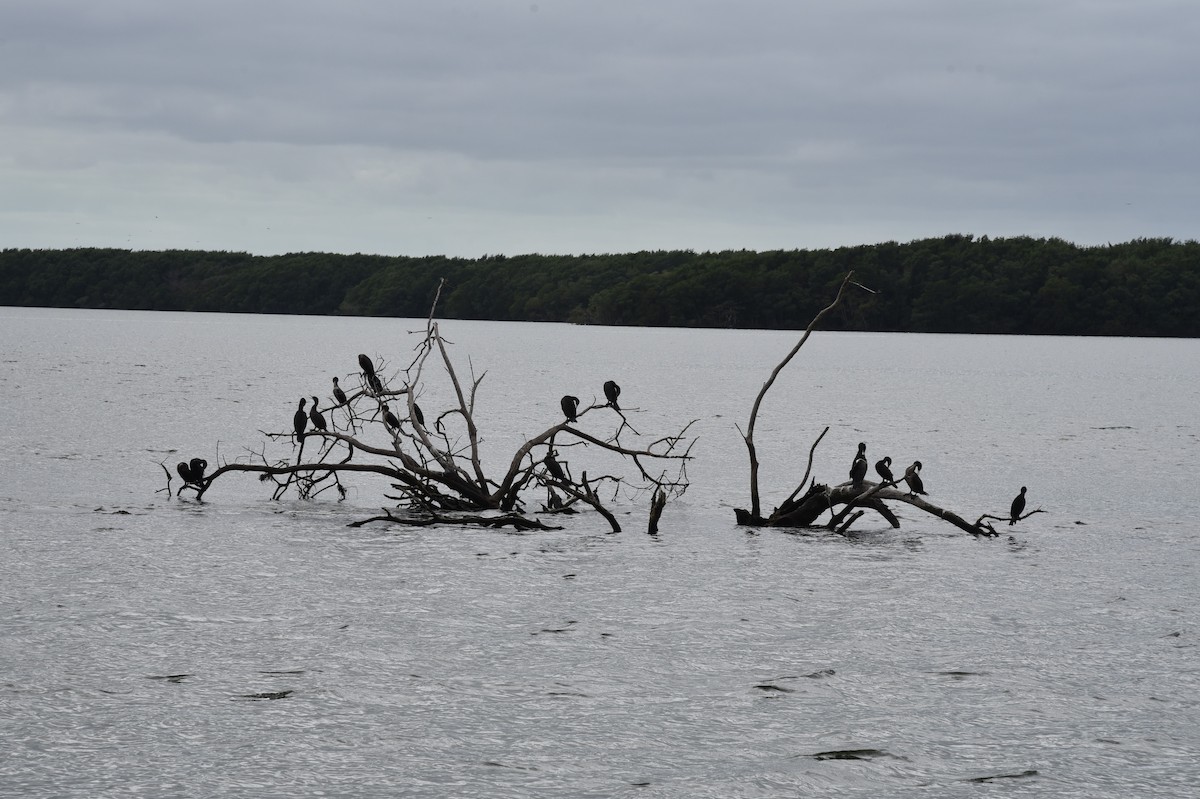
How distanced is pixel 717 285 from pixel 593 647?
92.5 meters

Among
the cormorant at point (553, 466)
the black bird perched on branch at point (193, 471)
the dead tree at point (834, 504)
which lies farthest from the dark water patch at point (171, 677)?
the black bird perched on branch at point (193, 471)

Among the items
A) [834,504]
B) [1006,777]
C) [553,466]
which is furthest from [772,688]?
[553,466]

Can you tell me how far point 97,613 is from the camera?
20.4 feet

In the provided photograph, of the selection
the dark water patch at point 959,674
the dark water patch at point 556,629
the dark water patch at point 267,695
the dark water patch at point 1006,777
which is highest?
the dark water patch at point 959,674

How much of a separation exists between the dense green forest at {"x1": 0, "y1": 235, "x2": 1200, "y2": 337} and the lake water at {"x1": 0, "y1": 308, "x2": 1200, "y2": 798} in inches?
2429

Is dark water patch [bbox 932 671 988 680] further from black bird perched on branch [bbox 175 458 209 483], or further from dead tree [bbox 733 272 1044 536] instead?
black bird perched on branch [bbox 175 458 209 483]

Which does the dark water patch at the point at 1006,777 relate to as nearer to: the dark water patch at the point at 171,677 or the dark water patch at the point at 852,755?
the dark water patch at the point at 852,755

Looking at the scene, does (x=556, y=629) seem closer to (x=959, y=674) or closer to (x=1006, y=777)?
(x=959, y=674)

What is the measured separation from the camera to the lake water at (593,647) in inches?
165

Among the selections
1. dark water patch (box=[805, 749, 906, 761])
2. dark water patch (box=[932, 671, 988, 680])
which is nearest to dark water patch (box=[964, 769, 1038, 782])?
dark water patch (box=[805, 749, 906, 761])

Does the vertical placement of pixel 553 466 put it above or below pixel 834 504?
above

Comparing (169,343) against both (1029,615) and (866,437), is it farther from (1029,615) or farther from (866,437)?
(1029,615)

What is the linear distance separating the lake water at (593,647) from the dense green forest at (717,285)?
61.7 metres

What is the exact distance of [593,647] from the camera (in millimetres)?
5781
